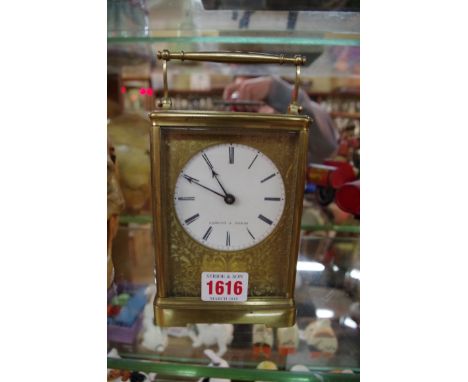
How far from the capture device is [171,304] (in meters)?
0.78

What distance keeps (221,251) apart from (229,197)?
0.13 metres

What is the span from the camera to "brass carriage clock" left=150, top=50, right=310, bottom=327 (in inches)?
28.7

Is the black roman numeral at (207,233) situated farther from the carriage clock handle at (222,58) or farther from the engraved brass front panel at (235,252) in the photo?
the carriage clock handle at (222,58)

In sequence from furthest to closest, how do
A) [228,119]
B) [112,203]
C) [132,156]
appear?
[132,156]
[112,203]
[228,119]

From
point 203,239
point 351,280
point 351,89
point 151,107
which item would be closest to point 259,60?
point 203,239

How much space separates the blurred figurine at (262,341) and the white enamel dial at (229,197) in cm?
44

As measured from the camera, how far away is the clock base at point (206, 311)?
78 centimetres

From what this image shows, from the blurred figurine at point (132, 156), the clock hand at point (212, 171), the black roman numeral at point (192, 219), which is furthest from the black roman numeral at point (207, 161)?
the blurred figurine at point (132, 156)

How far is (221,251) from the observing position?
78 centimetres

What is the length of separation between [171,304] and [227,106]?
69cm

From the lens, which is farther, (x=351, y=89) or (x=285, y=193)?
(x=351, y=89)

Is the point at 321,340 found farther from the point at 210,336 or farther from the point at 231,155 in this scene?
the point at 231,155

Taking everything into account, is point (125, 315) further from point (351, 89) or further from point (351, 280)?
point (351, 89)

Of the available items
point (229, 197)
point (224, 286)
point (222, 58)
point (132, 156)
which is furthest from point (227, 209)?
point (132, 156)
